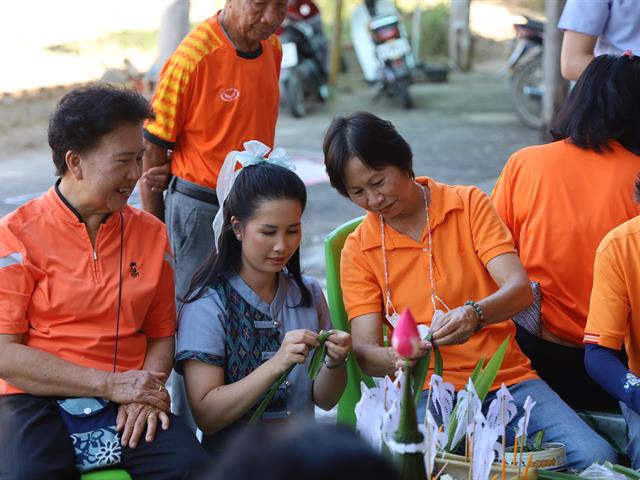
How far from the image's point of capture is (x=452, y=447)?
213 centimetres

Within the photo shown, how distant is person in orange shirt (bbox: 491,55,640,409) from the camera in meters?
2.79

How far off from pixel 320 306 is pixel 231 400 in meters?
0.45

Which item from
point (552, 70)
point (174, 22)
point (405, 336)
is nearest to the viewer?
point (405, 336)

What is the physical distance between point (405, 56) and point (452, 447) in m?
9.09

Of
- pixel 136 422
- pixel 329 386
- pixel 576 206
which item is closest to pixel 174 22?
pixel 576 206

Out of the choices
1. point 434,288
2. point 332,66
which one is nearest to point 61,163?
point 434,288

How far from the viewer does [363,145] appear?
8.37 feet

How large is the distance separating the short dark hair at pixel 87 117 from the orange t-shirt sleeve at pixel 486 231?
0.98 meters

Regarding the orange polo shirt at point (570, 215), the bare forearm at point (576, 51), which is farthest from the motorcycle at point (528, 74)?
the orange polo shirt at point (570, 215)

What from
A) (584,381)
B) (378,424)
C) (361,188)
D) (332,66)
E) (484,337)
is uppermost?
(361,188)

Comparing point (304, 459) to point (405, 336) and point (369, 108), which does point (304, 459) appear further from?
point (369, 108)

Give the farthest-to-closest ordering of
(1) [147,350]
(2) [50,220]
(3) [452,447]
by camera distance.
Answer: (1) [147,350], (2) [50,220], (3) [452,447]

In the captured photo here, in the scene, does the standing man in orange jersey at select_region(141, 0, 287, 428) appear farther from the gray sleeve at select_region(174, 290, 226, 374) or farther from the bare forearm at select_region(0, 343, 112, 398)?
the bare forearm at select_region(0, 343, 112, 398)

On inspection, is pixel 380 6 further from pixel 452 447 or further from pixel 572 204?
pixel 452 447
